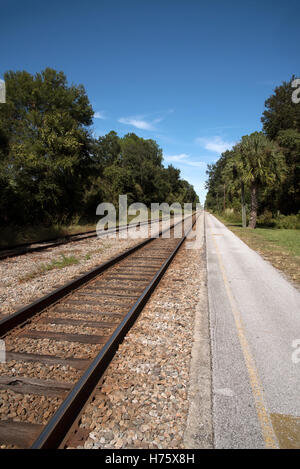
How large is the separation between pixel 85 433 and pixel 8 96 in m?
31.3

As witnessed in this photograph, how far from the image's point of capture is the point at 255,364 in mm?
3381

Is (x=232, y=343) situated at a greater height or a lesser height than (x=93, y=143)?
lesser

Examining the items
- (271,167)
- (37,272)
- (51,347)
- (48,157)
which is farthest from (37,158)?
(271,167)

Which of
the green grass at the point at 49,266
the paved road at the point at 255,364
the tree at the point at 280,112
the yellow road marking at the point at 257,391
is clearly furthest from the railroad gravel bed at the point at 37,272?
the tree at the point at 280,112

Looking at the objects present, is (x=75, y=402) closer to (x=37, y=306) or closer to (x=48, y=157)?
(x=37, y=306)

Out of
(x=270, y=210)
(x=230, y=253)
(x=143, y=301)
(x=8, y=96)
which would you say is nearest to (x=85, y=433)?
(x=143, y=301)

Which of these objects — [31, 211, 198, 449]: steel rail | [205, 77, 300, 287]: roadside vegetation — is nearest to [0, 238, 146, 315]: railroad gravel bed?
[31, 211, 198, 449]: steel rail

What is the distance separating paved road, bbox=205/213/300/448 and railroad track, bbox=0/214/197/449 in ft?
4.50

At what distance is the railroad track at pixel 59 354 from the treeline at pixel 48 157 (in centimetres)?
1123

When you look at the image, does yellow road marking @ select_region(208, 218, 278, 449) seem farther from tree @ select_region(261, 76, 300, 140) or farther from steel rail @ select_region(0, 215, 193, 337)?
tree @ select_region(261, 76, 300, 140)

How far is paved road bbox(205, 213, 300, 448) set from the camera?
7.84 feet

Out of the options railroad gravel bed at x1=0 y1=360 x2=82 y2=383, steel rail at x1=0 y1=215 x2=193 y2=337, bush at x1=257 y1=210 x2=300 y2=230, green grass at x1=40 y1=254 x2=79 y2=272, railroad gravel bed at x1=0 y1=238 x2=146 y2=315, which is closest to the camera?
railroad gravel bed at x1=0 y1=360 x2=82 y2=383
